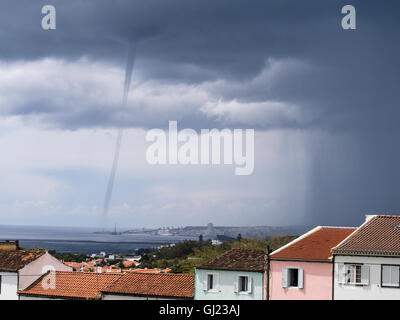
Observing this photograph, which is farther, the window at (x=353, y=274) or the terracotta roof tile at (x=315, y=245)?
the terracotta roof tile at (x=315, y=245)

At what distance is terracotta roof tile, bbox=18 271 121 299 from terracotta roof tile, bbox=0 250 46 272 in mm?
1855

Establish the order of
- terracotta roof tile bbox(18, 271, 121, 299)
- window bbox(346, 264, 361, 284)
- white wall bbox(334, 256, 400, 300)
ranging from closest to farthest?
white wall bbox(334, 256, 400, 300), window bbox(346, 264, 361, 284), terracotta roof tile bbox(18, 271, 121, 299)

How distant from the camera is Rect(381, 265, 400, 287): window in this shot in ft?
134

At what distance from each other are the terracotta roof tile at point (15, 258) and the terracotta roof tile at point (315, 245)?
68.1 feet

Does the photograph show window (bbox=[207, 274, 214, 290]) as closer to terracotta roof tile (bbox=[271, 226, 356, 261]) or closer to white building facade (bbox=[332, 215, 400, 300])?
terracotta roof tile (bbox=[271, 226, 356, 261])

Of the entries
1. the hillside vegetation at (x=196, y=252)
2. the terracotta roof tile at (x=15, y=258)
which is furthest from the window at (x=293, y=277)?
the terracotta roof tile at (x=15, y=258)

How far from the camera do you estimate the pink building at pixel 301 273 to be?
142 ft

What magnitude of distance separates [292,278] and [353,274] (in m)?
4.49

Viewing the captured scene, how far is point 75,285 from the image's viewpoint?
49719 mm

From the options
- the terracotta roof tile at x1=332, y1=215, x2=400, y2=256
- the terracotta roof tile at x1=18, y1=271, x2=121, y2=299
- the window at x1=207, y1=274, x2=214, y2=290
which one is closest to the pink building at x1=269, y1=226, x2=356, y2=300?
the terracotta roof tile at x1=332, y1=215, x2=400, y2=256

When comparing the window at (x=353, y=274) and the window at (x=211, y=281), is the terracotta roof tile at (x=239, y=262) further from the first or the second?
the window at (x=353, y=274)

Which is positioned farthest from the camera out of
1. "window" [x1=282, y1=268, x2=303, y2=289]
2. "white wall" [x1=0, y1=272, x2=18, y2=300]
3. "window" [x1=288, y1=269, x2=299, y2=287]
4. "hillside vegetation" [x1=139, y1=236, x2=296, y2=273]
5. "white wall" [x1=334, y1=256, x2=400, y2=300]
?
"hillside vegetation" [x1=139, y1=236, x2=296, y2=273]

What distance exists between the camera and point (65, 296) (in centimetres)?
4731
